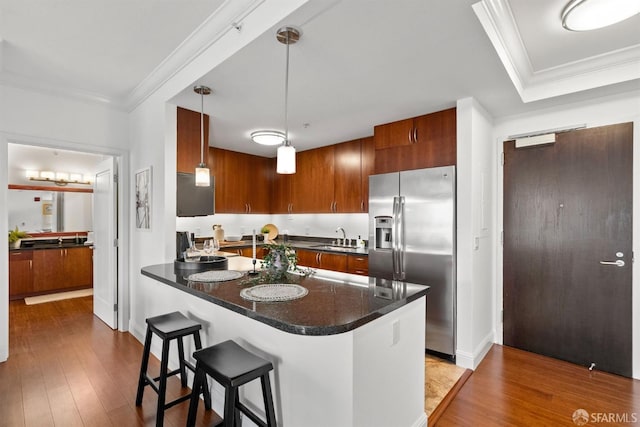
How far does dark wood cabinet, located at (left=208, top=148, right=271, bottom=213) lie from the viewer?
190 inches

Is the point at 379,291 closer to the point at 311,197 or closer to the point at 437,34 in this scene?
the point at 437,34

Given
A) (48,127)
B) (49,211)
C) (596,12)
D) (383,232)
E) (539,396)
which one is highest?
(596,12)

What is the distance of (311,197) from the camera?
493 centimetres

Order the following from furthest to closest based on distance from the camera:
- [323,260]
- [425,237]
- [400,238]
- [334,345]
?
[323,260] → [400,238] → [425,237] → [334,345]

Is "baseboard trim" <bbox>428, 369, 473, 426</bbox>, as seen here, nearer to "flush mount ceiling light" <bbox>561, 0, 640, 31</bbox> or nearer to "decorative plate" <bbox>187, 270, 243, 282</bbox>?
"decorative plate" <bbox>187, 270, 243, 282</bbox>

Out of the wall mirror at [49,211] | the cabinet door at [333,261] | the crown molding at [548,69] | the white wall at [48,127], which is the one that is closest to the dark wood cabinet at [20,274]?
the wall mirror at [49,211]

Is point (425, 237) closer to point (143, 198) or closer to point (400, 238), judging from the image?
point (400, 238)

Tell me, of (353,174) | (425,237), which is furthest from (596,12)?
(353,174)

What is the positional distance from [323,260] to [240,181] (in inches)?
77.2

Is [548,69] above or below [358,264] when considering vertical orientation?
above

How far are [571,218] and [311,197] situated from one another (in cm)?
318

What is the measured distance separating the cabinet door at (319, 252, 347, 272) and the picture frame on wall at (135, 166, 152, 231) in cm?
211

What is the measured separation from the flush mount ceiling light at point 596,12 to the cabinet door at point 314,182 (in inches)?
121

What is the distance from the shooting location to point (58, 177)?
5926 mm
